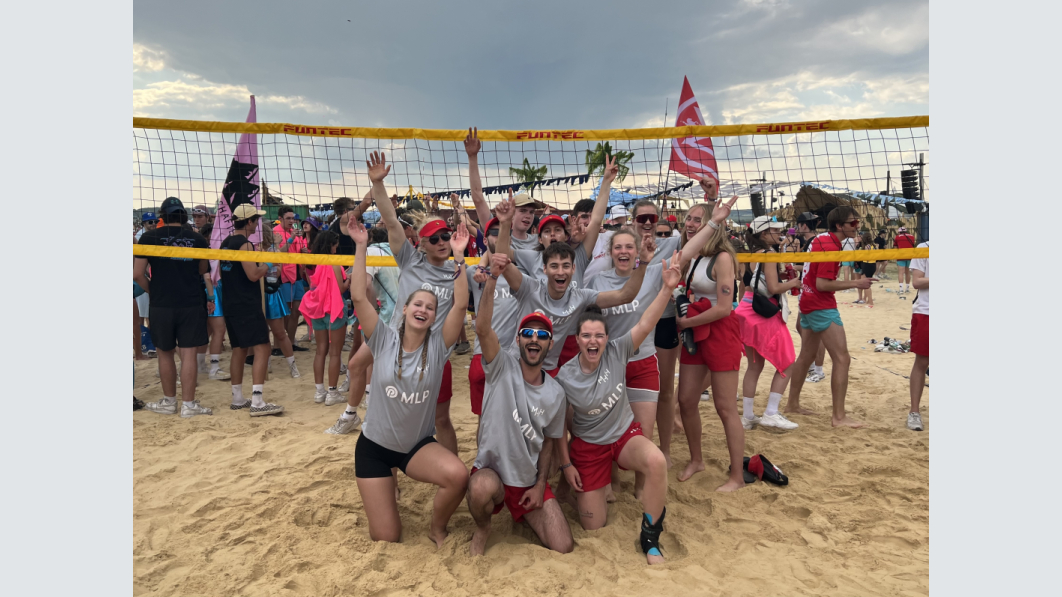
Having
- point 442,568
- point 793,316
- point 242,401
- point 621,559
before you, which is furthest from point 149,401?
point 793,316

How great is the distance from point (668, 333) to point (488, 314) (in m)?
1.57

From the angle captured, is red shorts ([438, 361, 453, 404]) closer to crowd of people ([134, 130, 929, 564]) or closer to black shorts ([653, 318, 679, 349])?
crowd of people ([134, 130, 929, 564])

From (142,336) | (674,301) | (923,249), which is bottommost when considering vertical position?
(142,336)

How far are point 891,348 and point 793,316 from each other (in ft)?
8.71

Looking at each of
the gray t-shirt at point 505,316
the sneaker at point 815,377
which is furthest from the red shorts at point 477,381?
the sneaker at point 815,377

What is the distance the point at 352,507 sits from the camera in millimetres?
3441

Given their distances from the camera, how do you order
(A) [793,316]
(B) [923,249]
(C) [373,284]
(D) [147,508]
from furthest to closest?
(A) [793,316], (C) [373,284], (B) [923,249], (D) [147,508]

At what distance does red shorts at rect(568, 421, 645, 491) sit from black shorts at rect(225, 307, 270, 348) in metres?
3.47

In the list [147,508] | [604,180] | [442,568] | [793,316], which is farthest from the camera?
[793,316]

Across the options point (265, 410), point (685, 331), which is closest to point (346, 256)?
point (265, 410)

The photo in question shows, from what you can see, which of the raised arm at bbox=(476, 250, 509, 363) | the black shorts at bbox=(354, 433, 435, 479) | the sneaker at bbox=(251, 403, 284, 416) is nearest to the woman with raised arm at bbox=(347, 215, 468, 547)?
the black shorts at bbox=(354, 433, 435, 479)

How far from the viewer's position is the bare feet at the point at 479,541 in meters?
2.95

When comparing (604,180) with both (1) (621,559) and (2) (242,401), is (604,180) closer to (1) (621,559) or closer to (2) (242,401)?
(1) (621,559)

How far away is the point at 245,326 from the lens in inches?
202
